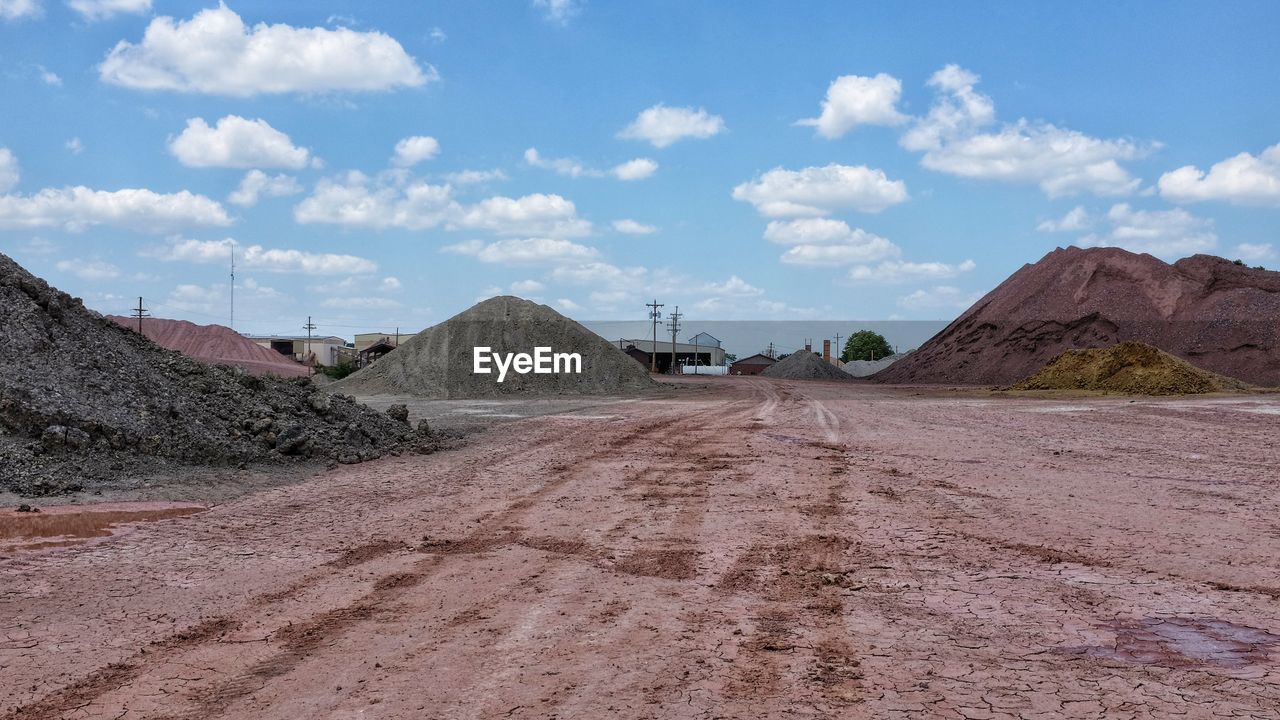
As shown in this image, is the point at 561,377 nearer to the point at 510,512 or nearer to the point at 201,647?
the point at 510,512

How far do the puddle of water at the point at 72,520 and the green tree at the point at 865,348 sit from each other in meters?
113

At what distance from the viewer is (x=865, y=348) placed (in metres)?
119

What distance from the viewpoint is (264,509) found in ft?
34.7

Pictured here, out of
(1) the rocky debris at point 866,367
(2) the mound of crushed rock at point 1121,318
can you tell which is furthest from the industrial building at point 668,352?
(2) the mound of crushed rock at point 1121,318

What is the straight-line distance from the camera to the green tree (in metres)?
118

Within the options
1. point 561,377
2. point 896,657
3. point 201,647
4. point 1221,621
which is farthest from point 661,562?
point 561,377

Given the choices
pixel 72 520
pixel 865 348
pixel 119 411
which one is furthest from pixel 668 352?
pixel 72 520

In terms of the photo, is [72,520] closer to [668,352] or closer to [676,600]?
[676,600]

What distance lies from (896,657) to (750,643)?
0.83 meters

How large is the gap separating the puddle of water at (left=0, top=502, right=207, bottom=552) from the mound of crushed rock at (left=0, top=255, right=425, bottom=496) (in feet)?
3.30

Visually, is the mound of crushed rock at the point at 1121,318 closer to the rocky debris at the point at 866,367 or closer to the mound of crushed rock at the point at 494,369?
the mound of crushed rock at the point at 494,369

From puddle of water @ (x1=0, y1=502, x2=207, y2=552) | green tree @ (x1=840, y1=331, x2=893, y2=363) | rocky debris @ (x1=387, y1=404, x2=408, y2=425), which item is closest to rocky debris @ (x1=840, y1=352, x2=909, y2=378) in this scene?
green tree @ (x1=840, y1=331, x2=893, y2=363)

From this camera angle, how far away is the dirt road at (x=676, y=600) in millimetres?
4531

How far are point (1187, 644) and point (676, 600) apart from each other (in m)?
3.18
